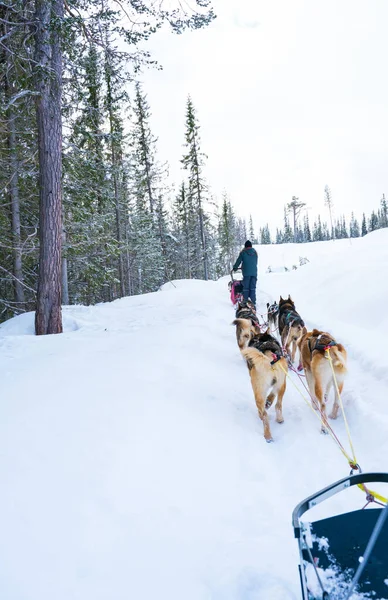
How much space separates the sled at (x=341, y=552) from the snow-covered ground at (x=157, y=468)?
10.3 inches

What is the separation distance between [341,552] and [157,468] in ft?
4.85

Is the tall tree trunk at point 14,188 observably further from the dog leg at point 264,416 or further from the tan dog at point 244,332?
the dog leg at point 264,416

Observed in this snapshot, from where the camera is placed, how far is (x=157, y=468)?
2627 millimetres

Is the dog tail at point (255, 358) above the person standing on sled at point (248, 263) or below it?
below

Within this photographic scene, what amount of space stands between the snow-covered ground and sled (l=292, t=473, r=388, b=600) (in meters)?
0.26

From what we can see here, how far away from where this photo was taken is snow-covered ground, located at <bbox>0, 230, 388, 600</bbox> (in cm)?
177

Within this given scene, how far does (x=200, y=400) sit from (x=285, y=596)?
2.33 meters

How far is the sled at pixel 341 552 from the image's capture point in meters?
1.49

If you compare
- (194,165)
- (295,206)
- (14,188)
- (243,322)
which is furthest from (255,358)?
(295,206)

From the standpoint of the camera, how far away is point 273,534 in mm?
2125

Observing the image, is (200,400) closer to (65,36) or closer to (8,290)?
(65,36)

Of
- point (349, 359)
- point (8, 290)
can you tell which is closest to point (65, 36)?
point (349, 359)

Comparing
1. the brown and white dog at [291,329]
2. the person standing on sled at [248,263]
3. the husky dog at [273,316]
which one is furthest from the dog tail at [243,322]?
the person standing on sled at [248,263]

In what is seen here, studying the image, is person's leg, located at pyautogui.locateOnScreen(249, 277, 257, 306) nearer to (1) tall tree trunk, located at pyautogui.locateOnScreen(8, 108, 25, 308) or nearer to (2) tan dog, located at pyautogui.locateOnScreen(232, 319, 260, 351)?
(2) tan dog, located at pyautogui.locateOnScreen(232, 319, 260, 351)
